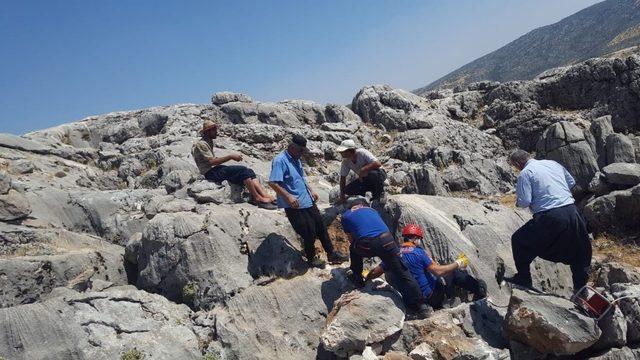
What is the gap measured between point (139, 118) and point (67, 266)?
20943 millimetres

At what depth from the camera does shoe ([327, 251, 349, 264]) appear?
12.5 meters

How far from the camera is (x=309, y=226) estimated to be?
11.9 metres

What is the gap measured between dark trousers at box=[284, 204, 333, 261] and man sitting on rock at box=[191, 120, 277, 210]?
9.37 feet

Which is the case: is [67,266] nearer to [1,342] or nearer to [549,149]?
[1,342]

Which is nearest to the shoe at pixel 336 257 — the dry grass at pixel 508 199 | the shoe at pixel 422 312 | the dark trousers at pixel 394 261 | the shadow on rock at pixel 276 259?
the shadow on rock at pixel 276 259

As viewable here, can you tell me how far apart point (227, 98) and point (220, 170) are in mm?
18683

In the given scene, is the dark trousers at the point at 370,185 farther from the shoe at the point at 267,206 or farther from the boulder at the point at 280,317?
the boulder at the point at 280,317

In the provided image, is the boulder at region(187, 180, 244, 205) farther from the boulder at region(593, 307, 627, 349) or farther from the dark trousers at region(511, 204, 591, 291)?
the boulder at region(593, 307, 627, 349)

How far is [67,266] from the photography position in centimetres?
1279

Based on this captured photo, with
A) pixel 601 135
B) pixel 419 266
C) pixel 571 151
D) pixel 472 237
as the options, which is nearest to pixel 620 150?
pixel 601 135

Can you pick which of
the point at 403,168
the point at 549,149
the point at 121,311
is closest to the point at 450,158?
the point at 403,168

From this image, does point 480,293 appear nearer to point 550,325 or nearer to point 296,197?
point 550,325

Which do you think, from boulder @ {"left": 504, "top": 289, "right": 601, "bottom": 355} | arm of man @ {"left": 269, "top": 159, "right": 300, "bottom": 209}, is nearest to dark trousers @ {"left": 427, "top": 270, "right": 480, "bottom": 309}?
boulder @ {"left": 504, "top": 289, "right": 601, "bottom": 355}

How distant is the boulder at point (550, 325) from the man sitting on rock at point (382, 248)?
195cm
